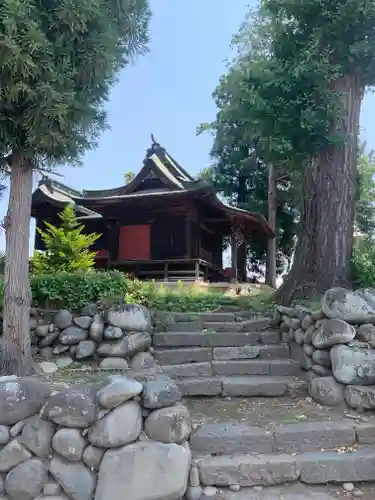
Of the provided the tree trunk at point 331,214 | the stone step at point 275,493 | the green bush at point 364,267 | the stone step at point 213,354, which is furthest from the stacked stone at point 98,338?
the green bush at point 364,267

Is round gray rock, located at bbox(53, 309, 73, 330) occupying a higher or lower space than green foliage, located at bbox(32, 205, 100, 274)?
lower

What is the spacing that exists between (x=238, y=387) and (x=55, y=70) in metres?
3.40

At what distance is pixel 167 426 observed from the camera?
104 inches

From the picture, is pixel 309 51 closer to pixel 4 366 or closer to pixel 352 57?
pixel 352 57

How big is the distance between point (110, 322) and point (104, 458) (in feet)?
6.91

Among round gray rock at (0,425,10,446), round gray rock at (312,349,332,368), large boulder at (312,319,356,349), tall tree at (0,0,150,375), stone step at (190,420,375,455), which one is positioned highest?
tall tree at (0,0,150,375)

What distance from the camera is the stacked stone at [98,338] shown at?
14.5 ft

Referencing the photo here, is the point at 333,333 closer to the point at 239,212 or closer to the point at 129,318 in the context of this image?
the point at 129,318

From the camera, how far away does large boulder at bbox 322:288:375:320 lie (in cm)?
383

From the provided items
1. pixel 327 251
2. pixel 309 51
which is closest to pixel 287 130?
pixel 309 51

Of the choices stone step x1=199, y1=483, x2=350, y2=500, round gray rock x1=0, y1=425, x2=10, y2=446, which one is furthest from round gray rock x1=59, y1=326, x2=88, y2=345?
stone step x1=199, y1=483, x2=350, y2=500

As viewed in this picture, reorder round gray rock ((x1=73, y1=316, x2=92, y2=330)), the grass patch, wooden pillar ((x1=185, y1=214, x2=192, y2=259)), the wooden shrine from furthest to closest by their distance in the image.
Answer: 1. wooden pillar ((x1=185, y1=214, x2=192, y2=259))
2. the wooden shrine
3. the grass patch
4. round gray rock ((x1=73, y1=316, x2=92, y2=330))

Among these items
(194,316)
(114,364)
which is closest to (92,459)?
(114,364)

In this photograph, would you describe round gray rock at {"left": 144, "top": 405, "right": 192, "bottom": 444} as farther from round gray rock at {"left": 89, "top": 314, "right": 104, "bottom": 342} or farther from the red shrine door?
the red shrine door
